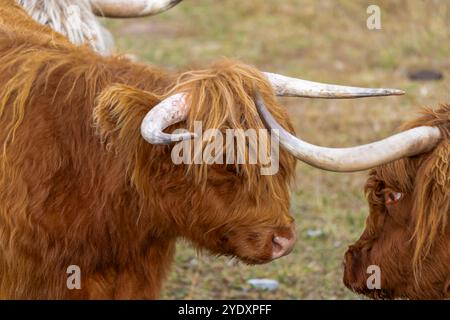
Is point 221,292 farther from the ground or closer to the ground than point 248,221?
closer to the ground

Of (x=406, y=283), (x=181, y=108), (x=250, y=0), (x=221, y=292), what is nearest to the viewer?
(x=181, y=108)

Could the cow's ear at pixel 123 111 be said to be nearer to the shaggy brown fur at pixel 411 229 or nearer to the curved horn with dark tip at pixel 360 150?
the curved horn with dark tip at pixel 360 150

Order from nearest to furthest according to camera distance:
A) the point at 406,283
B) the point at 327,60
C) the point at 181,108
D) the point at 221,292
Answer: the point at 181,108, the point at 406,283, the point at 221,292, the point at 327,60

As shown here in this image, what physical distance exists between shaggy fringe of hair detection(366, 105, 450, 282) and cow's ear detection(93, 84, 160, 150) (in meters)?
1.14

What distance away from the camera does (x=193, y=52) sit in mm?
11859

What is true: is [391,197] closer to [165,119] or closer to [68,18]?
[165,119]

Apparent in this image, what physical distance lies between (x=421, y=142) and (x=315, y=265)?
260cm

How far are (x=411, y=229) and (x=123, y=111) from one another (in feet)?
4.52

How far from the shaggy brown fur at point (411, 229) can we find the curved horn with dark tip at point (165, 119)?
985 millimetres

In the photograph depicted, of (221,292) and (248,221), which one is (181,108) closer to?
(248,221)

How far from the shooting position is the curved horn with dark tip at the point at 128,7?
6363mm

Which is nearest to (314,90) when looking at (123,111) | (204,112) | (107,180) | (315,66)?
(204,112)

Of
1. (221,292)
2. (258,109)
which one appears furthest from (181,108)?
(221,292)

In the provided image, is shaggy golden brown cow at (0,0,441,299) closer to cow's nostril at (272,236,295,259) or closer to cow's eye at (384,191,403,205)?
cow's nostril at (272,236,295,259)
